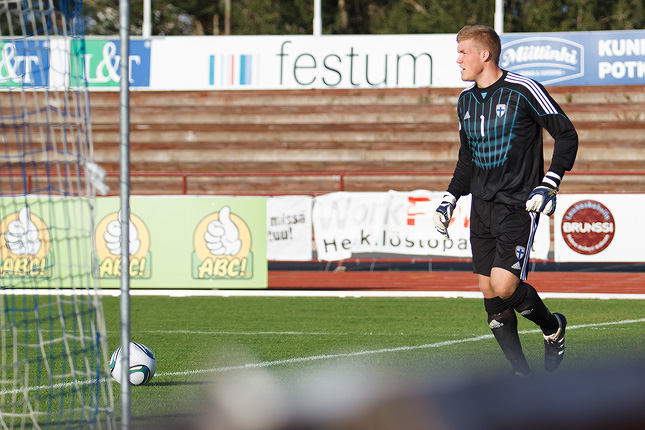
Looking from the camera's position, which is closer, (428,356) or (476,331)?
(428,356)

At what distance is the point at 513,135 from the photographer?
4750 mm

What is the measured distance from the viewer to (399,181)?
18.7m

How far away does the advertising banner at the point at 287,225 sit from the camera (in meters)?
12.9

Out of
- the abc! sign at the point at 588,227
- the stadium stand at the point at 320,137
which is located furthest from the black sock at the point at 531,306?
the stadium stand at the point at 320,137

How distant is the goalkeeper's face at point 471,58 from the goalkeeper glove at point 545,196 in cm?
72

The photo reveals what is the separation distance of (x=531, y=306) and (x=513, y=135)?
95cm

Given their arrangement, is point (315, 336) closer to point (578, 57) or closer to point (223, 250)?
point (223, 250)

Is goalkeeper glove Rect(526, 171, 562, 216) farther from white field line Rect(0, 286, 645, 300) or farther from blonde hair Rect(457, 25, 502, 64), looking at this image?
white field line Rect(0, 286, 645, 300)

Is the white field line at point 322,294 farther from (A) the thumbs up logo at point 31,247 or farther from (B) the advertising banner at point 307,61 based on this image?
(B) the advertising banner at point 307,61

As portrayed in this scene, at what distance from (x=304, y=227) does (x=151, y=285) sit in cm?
261

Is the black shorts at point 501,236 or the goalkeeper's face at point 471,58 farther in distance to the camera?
the goalkeeper's face at point 471,58

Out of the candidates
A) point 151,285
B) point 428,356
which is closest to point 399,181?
point 151,285

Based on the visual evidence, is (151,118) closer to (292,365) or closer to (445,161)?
(445,161)

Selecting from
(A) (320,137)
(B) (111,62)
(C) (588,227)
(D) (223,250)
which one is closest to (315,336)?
(D) (223,250)
